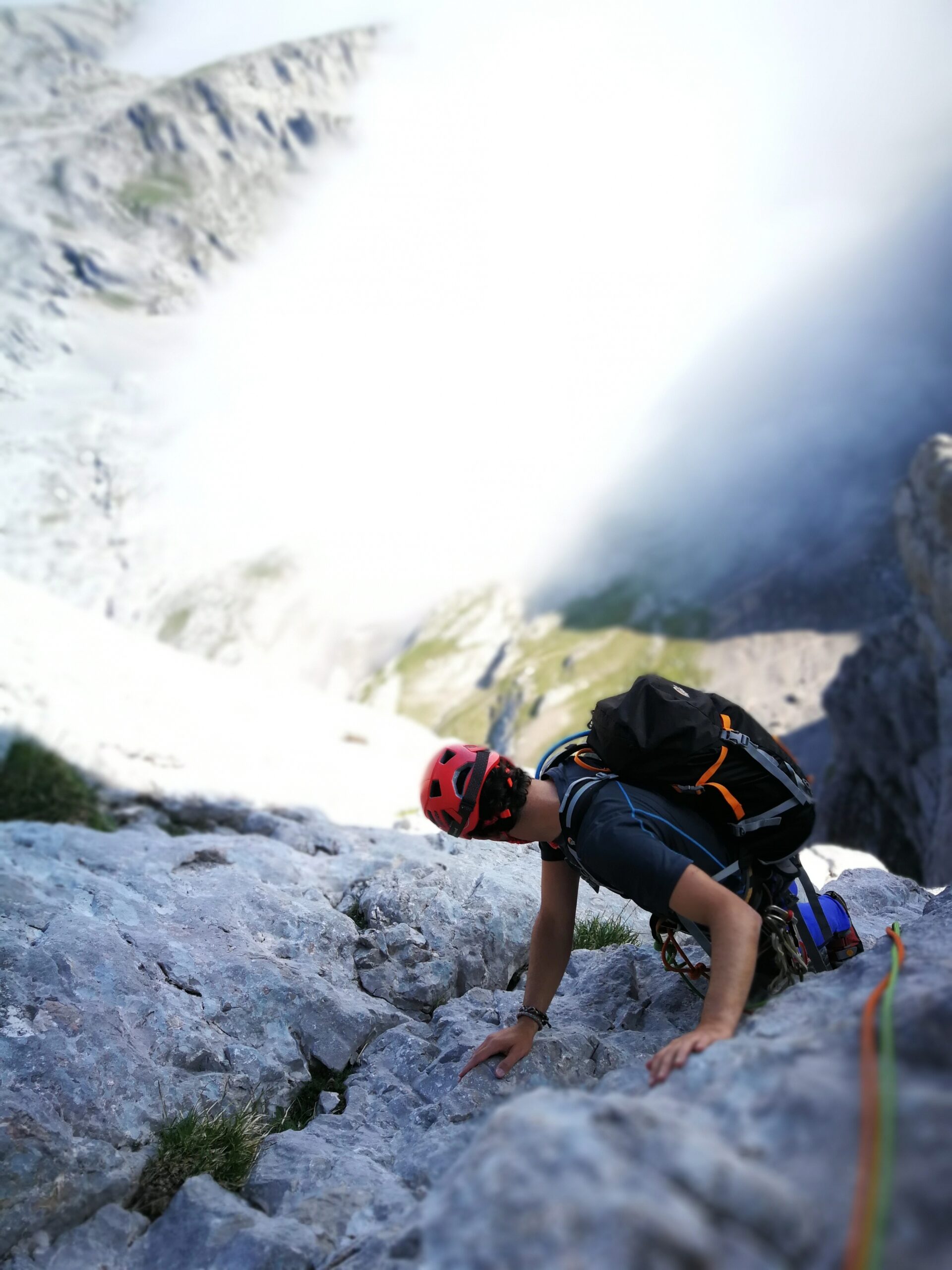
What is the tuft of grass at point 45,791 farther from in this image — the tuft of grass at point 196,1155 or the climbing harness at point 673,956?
the climbing harness at point 673,956

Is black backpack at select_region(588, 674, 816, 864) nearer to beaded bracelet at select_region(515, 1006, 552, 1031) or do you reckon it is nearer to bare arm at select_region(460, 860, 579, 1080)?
bare arm at select_region(460, 860, 579, 1080)

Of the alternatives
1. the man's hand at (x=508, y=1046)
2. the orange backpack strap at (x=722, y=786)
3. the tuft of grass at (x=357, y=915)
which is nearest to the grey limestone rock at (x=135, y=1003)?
the tuft of grass at (x=357, y=915)

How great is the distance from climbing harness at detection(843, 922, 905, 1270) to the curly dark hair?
291 centimetres

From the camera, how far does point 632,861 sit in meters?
5.14

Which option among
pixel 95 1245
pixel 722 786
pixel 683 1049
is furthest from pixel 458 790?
pixel 95 1245

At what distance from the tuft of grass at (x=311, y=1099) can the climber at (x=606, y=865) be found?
1.46 metres

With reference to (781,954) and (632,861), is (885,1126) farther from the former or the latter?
(781,954)

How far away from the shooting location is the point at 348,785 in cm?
1967

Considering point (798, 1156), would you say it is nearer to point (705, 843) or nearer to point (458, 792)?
point (705, 843)

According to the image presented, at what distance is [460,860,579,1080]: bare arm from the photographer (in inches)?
254

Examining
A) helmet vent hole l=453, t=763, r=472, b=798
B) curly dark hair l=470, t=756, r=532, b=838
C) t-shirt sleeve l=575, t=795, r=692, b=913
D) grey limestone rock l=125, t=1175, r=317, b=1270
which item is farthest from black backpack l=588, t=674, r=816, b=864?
grey limestone rock l=125, t=1175, r=317, b=1270

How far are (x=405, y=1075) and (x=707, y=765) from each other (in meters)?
4.37

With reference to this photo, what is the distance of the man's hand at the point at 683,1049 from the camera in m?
4.36

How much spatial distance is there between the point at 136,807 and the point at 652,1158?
15.2m
